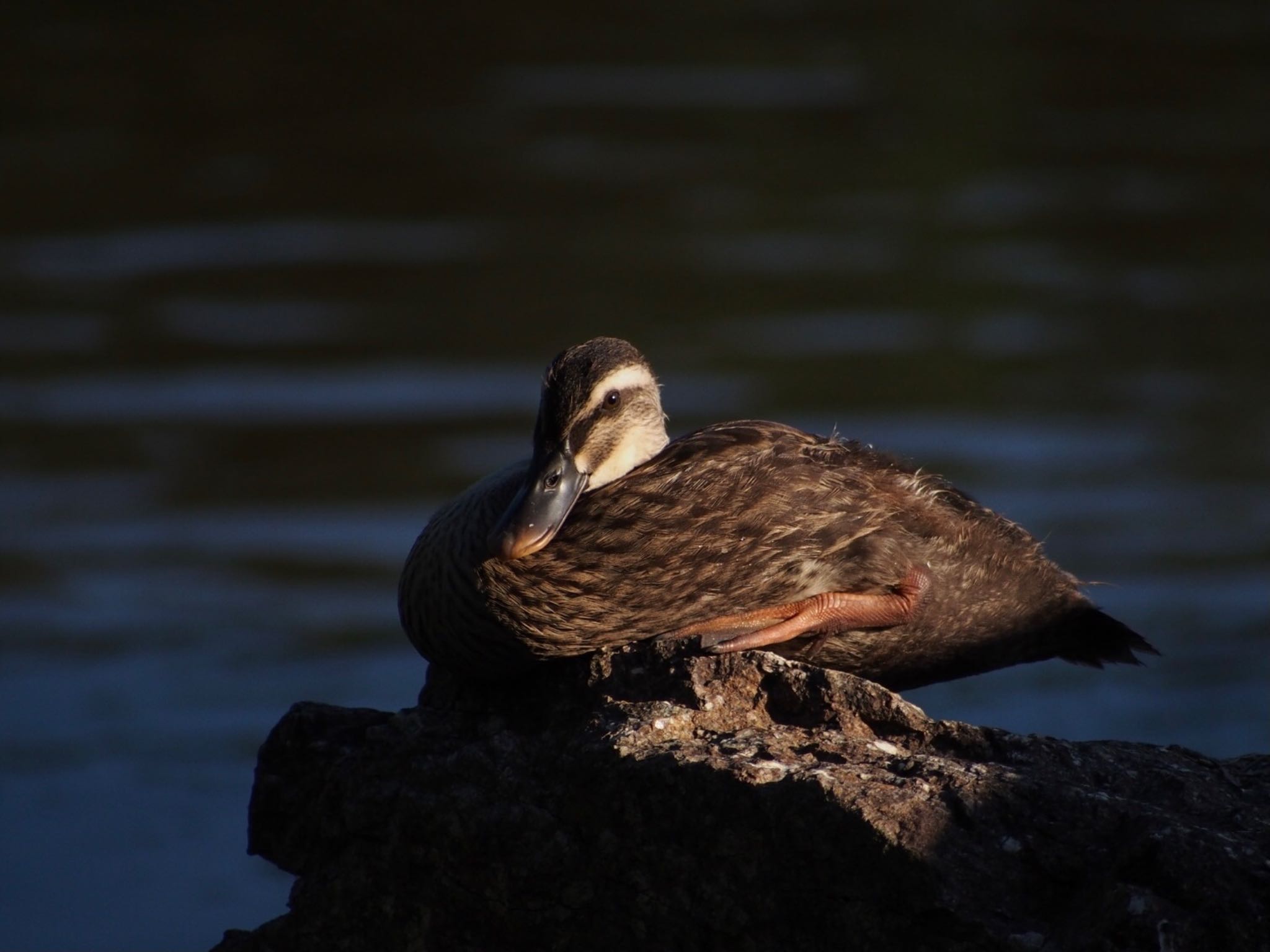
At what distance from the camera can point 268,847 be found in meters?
4.87

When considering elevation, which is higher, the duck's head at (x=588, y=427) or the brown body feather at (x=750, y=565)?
the duck's head at (x=588, y=427)

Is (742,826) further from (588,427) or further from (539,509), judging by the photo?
(588,427)

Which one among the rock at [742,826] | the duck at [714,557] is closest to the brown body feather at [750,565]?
the duck at [714,557]

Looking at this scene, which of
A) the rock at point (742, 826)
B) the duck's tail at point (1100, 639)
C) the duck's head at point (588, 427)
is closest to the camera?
the rock at point (742, 826)

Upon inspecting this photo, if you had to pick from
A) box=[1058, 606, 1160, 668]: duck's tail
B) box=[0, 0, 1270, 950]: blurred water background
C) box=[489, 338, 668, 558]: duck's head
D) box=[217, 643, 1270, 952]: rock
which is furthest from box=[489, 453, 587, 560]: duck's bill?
box=[0, 0, 1270, 950]: blurred water background

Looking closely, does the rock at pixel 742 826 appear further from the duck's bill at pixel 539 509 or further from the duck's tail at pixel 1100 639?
the duck's tail at pixel 1100 639

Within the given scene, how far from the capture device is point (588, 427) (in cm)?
491

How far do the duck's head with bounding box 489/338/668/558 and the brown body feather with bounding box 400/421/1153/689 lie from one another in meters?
0.09

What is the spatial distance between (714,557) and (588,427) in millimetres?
521

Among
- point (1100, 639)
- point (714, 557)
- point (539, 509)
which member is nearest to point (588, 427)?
point (539, 509)

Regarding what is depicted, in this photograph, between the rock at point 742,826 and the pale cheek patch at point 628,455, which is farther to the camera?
the pale cheek patch at point 628,455

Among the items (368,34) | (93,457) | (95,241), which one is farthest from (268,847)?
(368,34)

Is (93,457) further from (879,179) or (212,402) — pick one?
(879,179)

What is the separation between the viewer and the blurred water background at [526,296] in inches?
444
